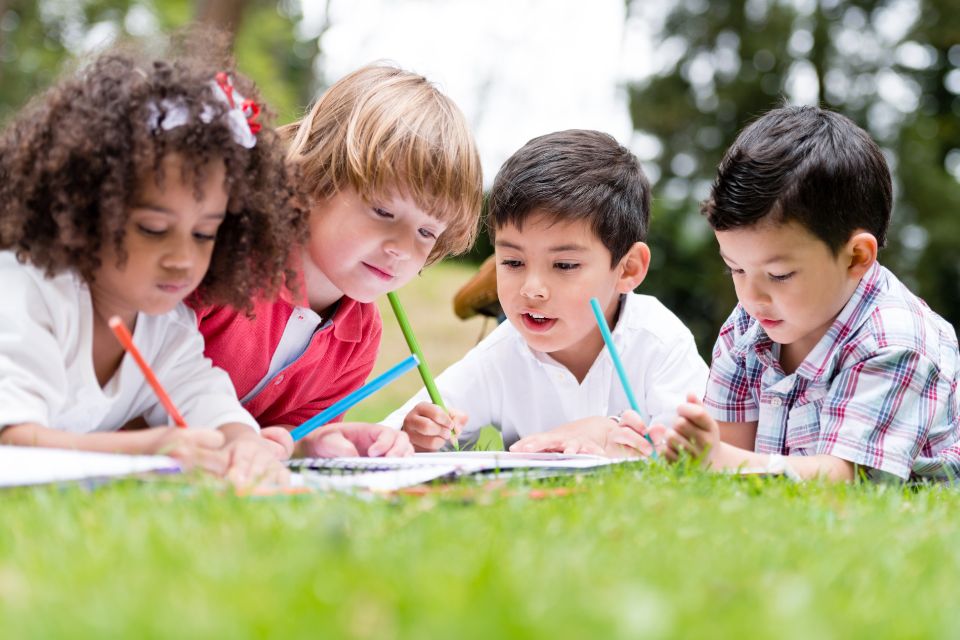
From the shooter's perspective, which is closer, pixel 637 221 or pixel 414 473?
pixel 414 473

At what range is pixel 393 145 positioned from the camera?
256 cm

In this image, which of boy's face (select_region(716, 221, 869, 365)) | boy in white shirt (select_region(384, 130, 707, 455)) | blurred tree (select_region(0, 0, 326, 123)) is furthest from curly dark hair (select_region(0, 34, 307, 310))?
blurred tree (select_region(0, 0, 326, 123))

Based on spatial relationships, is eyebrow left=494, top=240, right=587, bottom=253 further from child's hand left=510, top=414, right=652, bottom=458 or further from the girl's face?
the girl's face

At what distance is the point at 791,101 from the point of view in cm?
934

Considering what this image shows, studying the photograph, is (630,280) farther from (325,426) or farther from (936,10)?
(936,10)

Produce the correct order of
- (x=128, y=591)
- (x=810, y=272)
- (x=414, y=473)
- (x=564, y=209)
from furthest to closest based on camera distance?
(x=564, y=209) < (x=810, y=272) < (x=414, y=473) < (x=128, y=591)

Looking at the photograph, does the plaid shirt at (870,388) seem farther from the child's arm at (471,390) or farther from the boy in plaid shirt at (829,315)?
the child's arm at (471,390)

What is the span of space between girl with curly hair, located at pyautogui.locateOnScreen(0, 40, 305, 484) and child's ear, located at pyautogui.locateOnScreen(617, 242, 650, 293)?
4.13ft

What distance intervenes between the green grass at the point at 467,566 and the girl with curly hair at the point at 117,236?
0.32 m

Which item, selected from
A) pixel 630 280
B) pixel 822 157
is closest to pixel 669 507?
pixel 822 157

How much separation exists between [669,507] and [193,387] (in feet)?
3.43

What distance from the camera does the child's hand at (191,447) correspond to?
68.1 inches

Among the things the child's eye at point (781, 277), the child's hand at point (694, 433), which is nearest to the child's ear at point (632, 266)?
the child's eye at point (781, 277)

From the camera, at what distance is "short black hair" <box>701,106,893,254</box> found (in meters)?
2.49
